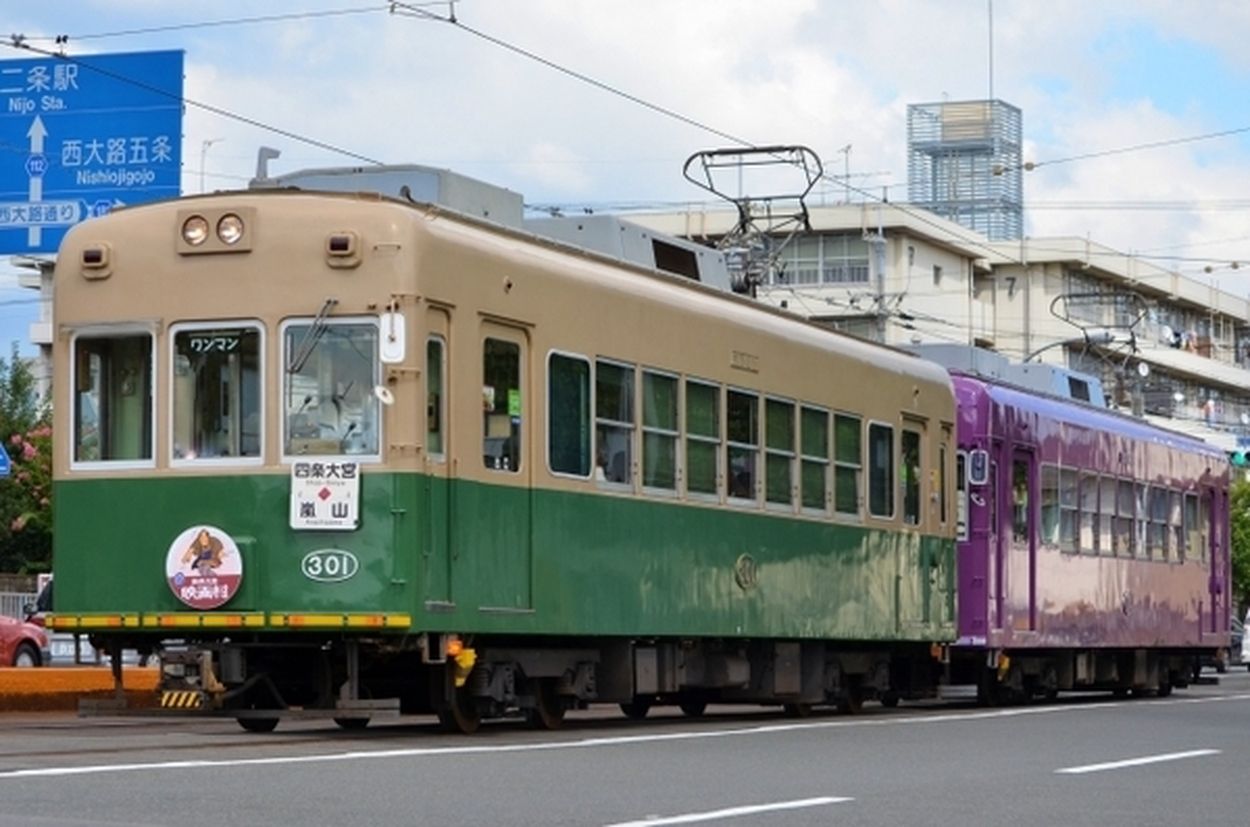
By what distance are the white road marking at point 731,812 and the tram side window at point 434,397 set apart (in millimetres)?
4999

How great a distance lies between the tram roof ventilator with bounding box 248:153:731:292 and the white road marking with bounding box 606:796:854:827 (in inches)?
241

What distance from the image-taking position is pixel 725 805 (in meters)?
11.1

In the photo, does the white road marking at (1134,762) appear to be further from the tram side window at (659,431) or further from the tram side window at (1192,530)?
the tram side window at (1192,530)

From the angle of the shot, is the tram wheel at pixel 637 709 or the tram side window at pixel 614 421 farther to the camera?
the tram wheel at pixel 637 709

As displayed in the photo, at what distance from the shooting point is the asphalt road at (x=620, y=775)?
1045cm

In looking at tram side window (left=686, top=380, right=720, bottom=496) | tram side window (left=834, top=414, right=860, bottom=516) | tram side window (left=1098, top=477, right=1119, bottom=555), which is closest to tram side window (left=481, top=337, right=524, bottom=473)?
tram side window (left=686, top=380, right=720, bottom=496)

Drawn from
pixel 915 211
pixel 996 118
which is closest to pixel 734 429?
pixel 915 211

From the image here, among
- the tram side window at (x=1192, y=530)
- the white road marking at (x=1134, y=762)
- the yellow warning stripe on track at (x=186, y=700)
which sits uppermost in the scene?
the tram side window at (x=1192, y=530)

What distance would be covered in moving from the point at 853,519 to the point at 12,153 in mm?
9079

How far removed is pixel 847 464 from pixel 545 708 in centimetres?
527

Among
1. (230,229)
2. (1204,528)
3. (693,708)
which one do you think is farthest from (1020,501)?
(230,229)

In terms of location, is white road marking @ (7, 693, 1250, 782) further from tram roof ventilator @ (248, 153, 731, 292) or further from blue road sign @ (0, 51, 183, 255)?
blue road sign @ (0, 51, 183, 255)

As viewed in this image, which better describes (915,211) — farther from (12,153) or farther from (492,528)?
(492,528)

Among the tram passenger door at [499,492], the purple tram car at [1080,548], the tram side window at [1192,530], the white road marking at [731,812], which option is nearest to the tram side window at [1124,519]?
the purple tram car at [1080,548]
